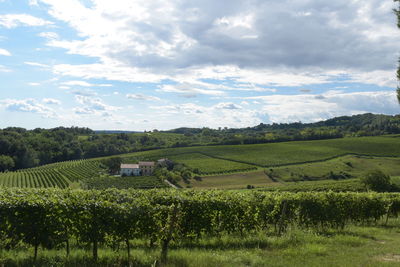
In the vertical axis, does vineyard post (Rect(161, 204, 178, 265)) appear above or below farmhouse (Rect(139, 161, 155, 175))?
above

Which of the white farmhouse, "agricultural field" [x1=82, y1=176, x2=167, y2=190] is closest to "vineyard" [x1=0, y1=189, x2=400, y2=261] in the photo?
"agricultural field" [x1=82, y1=176, x2=167, y2=190]

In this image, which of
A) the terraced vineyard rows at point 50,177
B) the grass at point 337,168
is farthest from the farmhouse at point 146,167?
the grass at point 337,168

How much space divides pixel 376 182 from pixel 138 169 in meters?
66.5

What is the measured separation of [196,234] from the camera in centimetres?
1134

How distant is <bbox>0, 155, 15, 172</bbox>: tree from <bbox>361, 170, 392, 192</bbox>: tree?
109332 millimetres

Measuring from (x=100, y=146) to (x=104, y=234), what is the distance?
136m

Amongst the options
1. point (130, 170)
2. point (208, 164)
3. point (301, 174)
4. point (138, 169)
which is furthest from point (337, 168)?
point (130, 170)

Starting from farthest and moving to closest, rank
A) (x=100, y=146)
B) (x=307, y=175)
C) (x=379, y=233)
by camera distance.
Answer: (x=100, y=146), (x=307, y=175), (x=379, y=233)

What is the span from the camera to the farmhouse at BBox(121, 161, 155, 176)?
317ft

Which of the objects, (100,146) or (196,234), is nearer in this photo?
(196,234)

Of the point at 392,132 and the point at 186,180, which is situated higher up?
the point at 392,132

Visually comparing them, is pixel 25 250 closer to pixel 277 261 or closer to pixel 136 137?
pixel 277 261

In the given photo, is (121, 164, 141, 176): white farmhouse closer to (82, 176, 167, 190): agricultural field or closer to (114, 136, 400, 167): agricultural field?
(82, 176, 167, 190): agricultural field

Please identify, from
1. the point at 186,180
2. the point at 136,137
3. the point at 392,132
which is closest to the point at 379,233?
the point at 186,180
